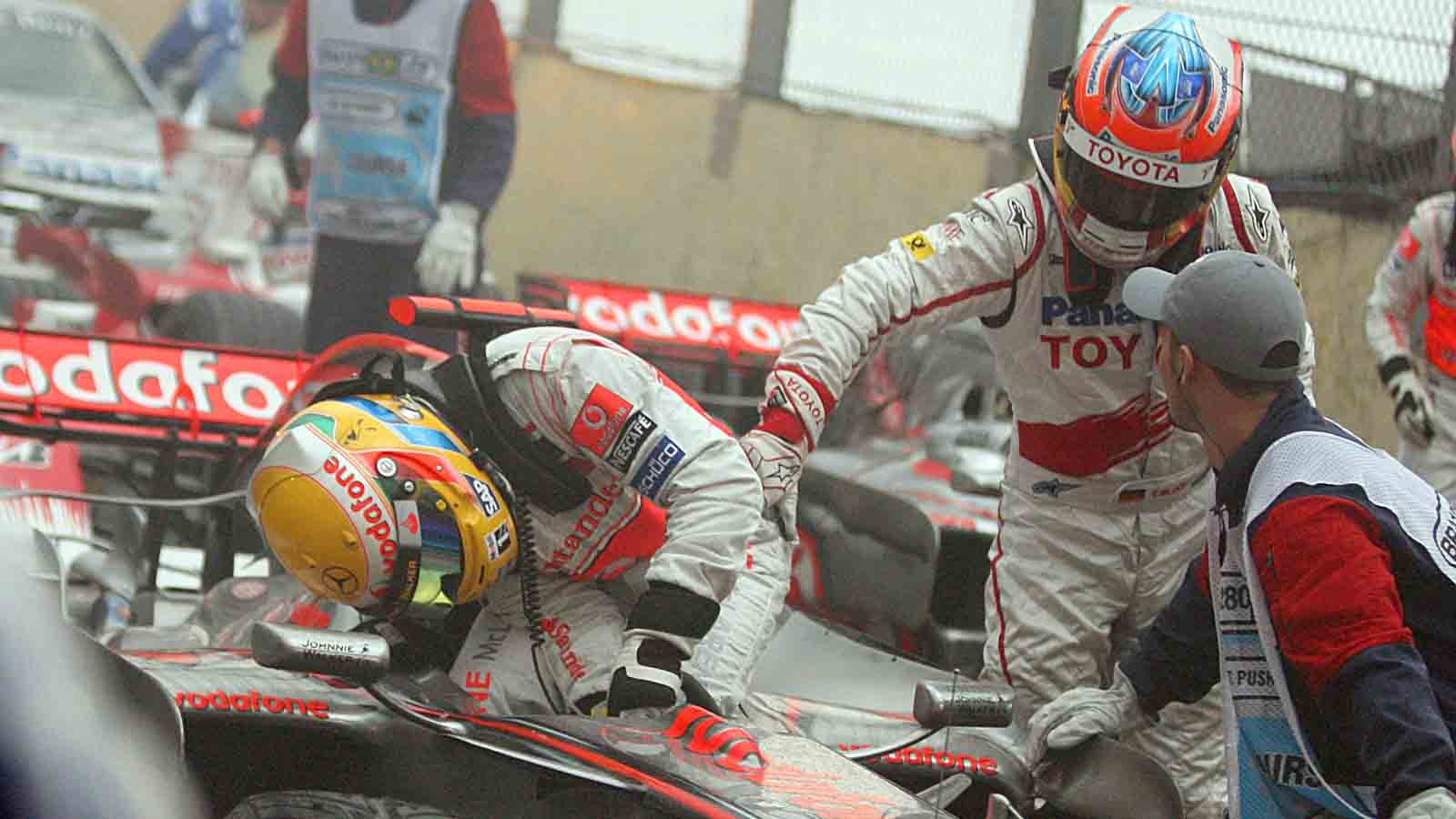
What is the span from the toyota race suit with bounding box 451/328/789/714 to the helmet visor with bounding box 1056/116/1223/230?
94 cm

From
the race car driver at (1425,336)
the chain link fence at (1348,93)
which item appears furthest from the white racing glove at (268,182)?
the race car driver at (1425,336)

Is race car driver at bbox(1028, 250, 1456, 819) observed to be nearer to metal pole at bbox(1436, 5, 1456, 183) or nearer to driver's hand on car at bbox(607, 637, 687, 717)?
driver's hand on car at bbox(607, 637, 687, 717)

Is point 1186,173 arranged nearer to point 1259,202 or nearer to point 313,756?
point 1259,202

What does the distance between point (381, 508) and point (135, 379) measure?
1.79 m

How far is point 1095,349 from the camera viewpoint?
4199 millimetres

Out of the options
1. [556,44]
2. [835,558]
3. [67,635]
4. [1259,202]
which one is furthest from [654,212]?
[67,635]

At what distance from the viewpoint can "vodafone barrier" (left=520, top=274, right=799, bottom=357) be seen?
7164 millimetres

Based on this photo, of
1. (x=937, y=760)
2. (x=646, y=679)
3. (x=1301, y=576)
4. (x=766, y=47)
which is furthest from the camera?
(x=766, y=47)

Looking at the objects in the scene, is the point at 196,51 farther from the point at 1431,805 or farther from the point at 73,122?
the point at 1431,805

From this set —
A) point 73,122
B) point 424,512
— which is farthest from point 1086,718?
point 73,122

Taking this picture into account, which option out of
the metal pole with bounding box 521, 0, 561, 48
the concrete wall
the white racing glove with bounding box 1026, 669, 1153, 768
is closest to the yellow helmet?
the white racing glove with bounding box 1026, 669, 1153, 768

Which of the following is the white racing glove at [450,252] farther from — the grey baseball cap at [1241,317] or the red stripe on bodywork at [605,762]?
the grey baseball cap at [1241,317]

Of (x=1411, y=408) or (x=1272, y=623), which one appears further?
(x=1411, y=408)

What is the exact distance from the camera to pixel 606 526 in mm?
3676
